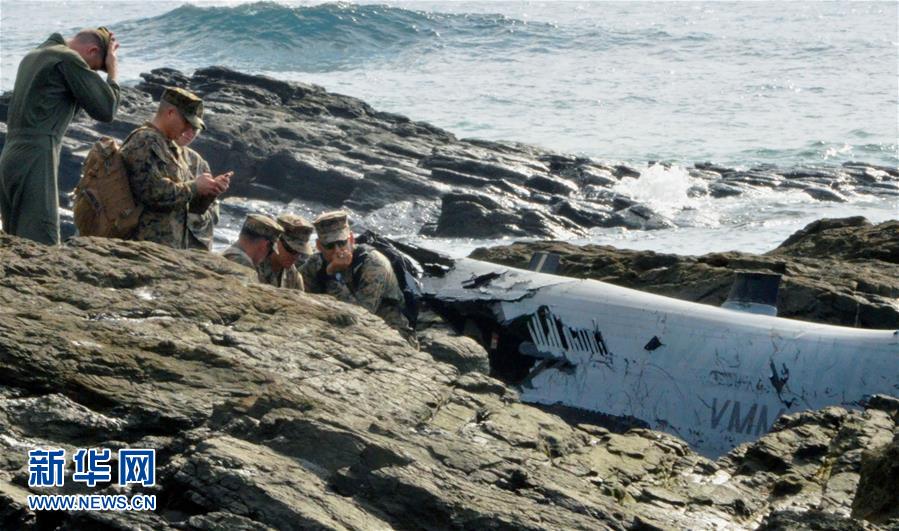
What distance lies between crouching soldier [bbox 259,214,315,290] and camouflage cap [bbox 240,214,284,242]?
42 mm

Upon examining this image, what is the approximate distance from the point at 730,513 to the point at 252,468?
6.79 ft

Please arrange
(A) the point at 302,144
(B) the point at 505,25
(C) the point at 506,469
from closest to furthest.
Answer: (C) the point at 506,469
(A) the point at 302,144
(B) the point at 505,25

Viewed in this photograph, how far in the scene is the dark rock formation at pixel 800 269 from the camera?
10023 millimetres

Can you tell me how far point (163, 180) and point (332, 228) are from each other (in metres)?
1.46

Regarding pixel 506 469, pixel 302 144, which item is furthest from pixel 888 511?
pixel 302 144

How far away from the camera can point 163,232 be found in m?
7.46

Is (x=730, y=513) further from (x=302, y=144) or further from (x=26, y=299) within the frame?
(x=302, y=144)

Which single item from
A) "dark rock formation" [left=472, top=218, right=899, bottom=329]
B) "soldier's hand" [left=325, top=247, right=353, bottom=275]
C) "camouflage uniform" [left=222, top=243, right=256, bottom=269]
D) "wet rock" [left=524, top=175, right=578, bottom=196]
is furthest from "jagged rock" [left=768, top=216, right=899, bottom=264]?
"wet rock" [left=524, top=175, right=578, bottom=196]

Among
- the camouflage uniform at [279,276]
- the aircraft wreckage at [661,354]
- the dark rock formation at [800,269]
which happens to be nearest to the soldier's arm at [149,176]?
the camouflage uniform at [279,276]

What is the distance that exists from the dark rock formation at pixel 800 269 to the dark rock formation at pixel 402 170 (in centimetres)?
827

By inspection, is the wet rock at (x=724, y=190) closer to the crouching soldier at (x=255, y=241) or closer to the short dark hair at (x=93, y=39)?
the crouching soldier at (x=255, y=241)

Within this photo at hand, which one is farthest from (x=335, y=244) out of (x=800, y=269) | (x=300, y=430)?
(x=800, y=269)

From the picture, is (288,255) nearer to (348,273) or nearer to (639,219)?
(348,273)

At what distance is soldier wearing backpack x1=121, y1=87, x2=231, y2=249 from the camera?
728 cm
